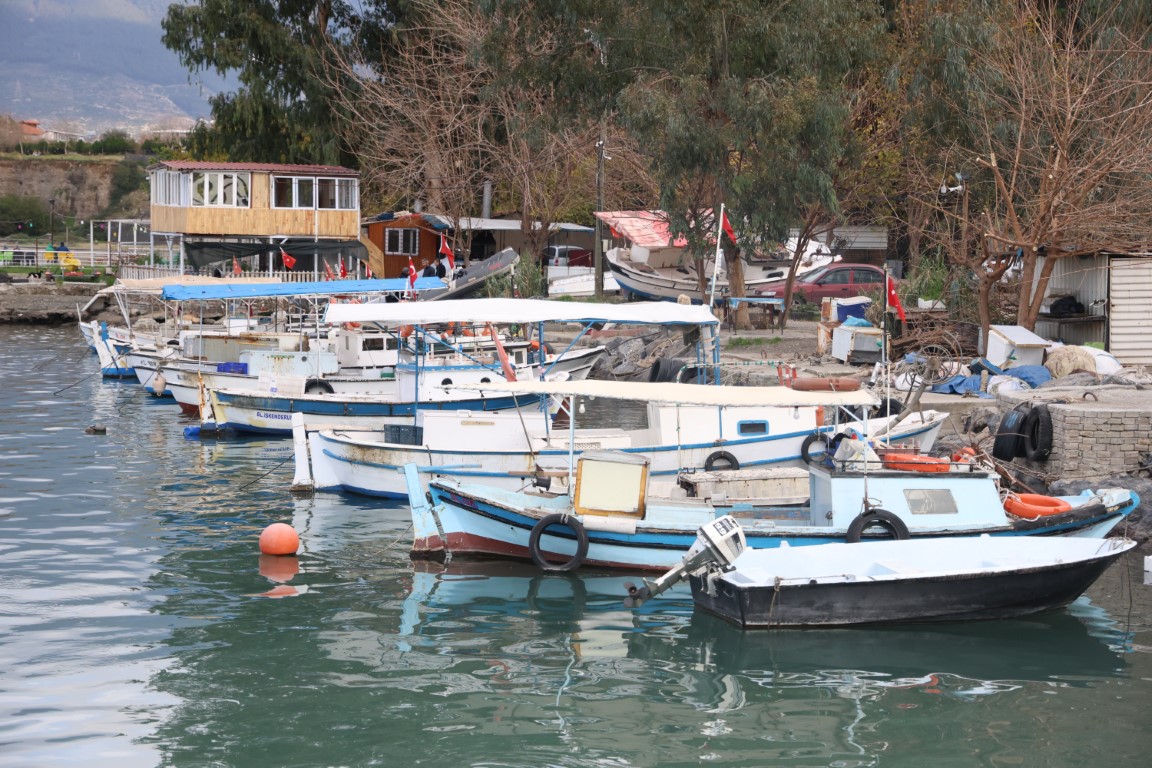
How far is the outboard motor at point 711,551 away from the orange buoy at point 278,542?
5.00 metres

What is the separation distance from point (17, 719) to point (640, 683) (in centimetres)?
550

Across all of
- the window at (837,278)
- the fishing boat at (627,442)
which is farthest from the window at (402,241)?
the fishing boat at (627,442)

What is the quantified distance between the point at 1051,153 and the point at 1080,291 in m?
3.12

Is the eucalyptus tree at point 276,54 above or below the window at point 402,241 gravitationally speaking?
above

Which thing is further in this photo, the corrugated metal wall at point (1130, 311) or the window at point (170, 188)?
the window at point (170, 188)

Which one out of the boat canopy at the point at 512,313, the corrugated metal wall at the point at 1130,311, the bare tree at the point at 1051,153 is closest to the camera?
the boat canopy at the point at 512,313

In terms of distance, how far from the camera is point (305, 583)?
1474cm

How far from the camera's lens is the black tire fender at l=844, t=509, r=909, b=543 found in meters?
14.0

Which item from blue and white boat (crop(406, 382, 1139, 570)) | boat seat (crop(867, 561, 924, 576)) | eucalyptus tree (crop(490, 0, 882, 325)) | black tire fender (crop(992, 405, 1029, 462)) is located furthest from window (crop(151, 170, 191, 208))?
boat seat (crop(867, 561, 924, 576))

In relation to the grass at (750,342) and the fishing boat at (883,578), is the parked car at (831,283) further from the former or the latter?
the fishing boat at (883,578)

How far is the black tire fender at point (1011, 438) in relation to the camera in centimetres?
1827

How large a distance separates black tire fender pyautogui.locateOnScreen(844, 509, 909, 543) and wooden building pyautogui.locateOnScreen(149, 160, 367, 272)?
33976 mm

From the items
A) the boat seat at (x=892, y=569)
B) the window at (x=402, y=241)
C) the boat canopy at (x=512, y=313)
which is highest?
the window at (x=402, y=241)

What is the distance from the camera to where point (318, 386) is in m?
27.6
